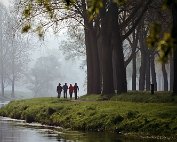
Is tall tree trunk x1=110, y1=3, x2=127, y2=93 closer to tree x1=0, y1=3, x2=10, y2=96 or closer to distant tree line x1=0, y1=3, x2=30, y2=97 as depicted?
tree x1=0, y1=3, x2=10, y2=96

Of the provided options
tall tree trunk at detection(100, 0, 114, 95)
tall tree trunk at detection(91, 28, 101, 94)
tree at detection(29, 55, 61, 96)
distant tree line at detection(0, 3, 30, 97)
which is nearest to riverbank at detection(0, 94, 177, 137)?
tall tree trunk at detection(100, 0, 114, 95)

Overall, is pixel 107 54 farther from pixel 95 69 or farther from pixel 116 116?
pixel 116 116

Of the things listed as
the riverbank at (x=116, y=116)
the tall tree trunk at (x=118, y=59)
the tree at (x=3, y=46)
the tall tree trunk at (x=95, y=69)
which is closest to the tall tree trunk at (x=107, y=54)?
the tall tree trunk at (x=118, y=59)

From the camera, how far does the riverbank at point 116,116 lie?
20678 mm

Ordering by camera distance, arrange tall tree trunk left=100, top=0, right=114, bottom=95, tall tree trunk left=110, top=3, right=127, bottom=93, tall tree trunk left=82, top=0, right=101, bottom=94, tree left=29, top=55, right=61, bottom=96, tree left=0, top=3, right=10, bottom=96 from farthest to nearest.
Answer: tree left=29, top=55, right=61, bottom=96, tree left=0, top=3, right=10, bottom=96, tall tree trunk left=82, top=0, right=101, bottom=94, tall tree trunk left=100, top=0, right=114, bottom=95, tall tree trunk left=110, top=3, right=127, bottom=93

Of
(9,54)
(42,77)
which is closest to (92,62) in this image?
(9,54)

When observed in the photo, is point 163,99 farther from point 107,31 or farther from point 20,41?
point 20,41

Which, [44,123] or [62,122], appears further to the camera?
[44,123]

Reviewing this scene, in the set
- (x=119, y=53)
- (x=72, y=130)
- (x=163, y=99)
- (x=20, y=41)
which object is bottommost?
(x=72, y=130)

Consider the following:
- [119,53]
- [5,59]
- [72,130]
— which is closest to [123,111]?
A: [72,130]

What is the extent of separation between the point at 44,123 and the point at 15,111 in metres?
8.08

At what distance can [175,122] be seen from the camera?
19766mm

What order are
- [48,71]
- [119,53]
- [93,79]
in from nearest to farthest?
[119,53] → [93,79] → [48,71]

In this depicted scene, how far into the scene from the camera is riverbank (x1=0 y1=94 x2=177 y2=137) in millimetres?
20678
